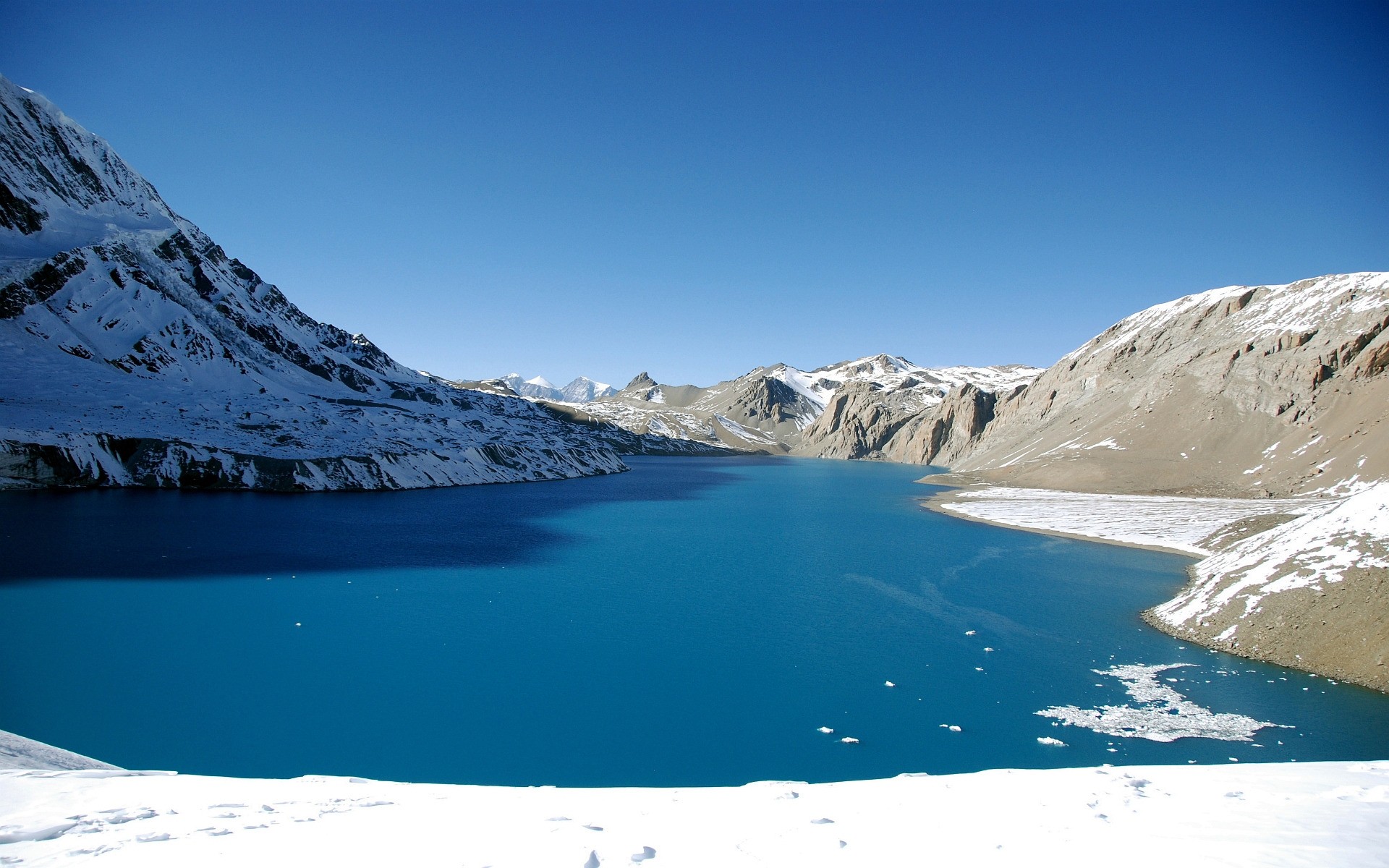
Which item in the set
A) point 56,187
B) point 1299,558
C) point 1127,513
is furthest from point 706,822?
point 56,187

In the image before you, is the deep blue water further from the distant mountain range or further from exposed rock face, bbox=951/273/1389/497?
exposed rock face, bbox=951/273/1389/497

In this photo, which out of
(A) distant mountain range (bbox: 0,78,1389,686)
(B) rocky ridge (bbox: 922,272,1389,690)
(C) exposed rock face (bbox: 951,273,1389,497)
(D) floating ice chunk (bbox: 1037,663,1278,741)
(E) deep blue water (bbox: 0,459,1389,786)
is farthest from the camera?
(C) exposed rock face (bbox: 951,273,1389,497)

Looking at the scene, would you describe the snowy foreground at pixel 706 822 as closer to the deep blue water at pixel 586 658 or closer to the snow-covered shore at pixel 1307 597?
the deep blue water at pixel 586 658

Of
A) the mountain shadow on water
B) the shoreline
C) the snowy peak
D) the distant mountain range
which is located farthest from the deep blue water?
the snowy peak

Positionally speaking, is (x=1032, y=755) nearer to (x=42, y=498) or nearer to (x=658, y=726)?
(x=658, y=726)

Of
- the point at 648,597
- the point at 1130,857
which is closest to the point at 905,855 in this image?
the point at 1130,857

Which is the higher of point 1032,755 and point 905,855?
point 905,855
